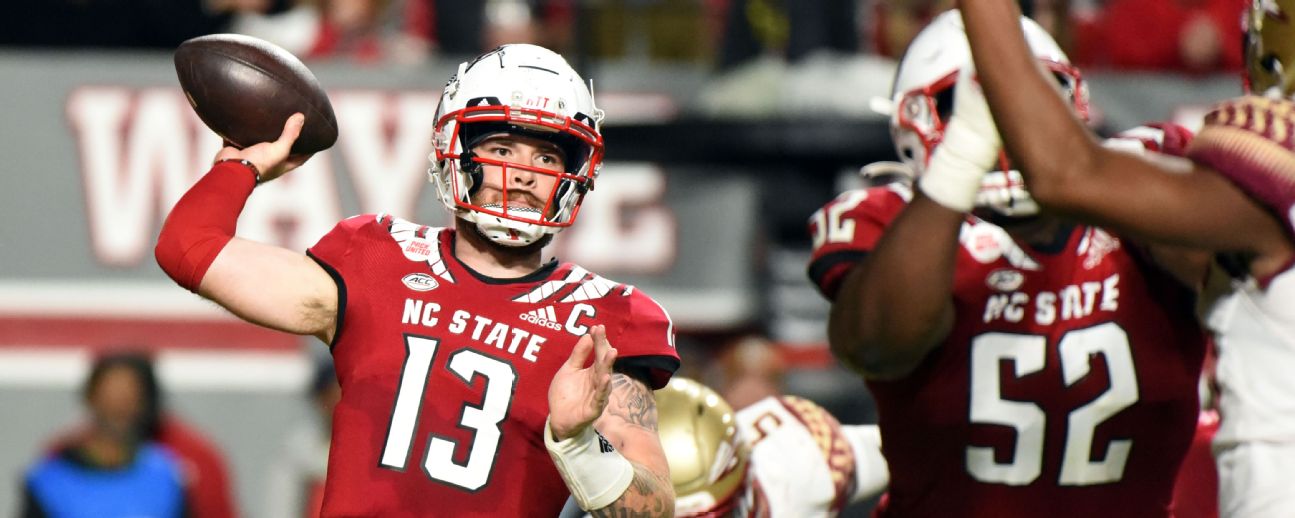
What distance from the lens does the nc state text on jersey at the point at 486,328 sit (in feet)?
10.8

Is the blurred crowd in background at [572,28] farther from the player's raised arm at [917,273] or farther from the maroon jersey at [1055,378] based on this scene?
the player's raised arm at [917,273]

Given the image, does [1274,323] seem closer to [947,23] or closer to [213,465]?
[947,23]

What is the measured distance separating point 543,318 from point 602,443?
34cm

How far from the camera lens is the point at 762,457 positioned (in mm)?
3939

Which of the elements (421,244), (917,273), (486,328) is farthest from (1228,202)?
(421,244)

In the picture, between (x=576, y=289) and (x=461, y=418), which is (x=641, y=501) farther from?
(x=576, y=289)

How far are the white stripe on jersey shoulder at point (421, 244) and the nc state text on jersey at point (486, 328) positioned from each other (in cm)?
8

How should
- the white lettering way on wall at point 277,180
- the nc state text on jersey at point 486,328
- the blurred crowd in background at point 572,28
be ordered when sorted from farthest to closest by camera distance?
the white lettering way on wall at point 277,180 → the blurred crowd in background at point 572,28 → the nc state text on jersey at point 486,328

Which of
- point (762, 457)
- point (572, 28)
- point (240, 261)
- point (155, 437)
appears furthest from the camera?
point (572, 28)

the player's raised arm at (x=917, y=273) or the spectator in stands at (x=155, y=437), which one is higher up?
the player's raised arm at (x=917, y=273)

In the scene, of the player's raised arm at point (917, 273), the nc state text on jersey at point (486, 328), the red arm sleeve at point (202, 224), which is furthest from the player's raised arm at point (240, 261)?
the player's raised arm at point (917, 273)

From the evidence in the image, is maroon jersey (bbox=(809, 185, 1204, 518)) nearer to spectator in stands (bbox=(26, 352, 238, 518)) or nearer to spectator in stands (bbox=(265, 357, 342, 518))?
spectator in stands (bbox=(265, 357, 342, 518))

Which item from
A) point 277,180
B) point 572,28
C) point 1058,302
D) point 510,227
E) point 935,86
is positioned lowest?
point 277,180

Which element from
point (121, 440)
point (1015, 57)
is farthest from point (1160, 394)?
point (121, 440)
